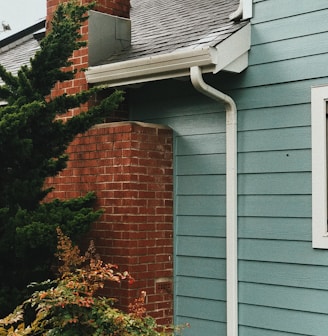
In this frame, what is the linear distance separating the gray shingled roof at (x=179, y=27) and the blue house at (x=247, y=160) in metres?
0.03

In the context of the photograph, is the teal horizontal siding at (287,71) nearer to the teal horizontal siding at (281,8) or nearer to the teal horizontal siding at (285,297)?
the teal horizontal siding at (281,8)

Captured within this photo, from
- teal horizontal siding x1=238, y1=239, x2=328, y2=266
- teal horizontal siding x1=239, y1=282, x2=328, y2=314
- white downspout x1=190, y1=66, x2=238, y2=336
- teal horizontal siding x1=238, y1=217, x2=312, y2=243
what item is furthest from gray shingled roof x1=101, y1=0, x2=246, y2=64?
teal horizontal siding x1=239, y1=282, x2=328, y2=314

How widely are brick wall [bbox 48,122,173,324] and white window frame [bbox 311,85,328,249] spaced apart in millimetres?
1599

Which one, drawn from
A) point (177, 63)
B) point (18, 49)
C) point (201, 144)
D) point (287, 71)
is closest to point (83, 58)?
point (177, 63)

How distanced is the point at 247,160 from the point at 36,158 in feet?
6.03

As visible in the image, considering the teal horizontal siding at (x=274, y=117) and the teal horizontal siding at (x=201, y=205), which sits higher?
the teal horizontal siding at (x=274, y=117)

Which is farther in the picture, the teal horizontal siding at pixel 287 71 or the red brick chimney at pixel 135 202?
the red brick chimney at pixel 135 202

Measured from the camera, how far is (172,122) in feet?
20.2

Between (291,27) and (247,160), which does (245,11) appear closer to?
(291,27)

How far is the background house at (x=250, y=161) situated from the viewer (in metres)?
5.05

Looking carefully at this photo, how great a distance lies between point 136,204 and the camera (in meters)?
5.84

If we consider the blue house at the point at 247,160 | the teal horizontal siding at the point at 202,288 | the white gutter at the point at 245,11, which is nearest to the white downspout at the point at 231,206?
the blue house at the point at 247,160

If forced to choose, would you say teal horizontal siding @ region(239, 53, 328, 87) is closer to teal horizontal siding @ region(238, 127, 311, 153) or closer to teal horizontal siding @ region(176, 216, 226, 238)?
teal horizontal siding @ region(238, 127, 311, 153)

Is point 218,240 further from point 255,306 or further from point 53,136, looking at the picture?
point 53,136
